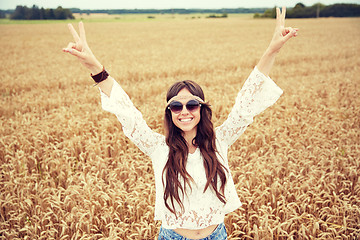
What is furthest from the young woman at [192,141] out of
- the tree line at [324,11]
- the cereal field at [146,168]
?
the tree line at [324,11]

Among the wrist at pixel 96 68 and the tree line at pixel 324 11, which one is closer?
the wrist at pixel 96 68

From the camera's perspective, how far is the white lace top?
1877 millimetres

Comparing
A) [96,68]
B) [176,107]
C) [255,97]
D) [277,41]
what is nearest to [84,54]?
[96,68]

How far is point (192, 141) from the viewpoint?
2.05 metres

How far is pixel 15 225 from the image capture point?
313 cm

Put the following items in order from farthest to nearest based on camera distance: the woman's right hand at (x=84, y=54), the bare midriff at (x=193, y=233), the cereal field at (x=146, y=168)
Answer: the cereal field at (x=146, y=168) → the bare midriff at (x=193, y=233) → the woman's right hand at (x=84, y=54)

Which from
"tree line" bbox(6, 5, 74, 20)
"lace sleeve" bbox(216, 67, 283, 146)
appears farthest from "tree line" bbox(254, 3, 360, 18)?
"lace sleeve" bbox(216, 67, 283, 146)

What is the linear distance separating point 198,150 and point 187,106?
0.39m

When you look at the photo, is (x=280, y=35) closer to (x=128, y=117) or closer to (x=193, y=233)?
(x=128, y=117)

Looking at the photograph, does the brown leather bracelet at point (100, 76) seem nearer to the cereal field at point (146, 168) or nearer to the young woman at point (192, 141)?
the young woman at point (192, 141)

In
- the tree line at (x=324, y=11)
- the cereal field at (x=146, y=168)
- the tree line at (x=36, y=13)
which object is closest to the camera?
the cereal field at (x=146, y=168)

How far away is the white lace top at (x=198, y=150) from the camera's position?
6.16ft

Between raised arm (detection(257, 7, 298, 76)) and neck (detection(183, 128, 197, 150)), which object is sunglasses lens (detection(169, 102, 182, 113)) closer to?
neck (detection(183, 128, 197, 150))

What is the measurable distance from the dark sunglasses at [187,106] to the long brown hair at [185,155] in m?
0.09
